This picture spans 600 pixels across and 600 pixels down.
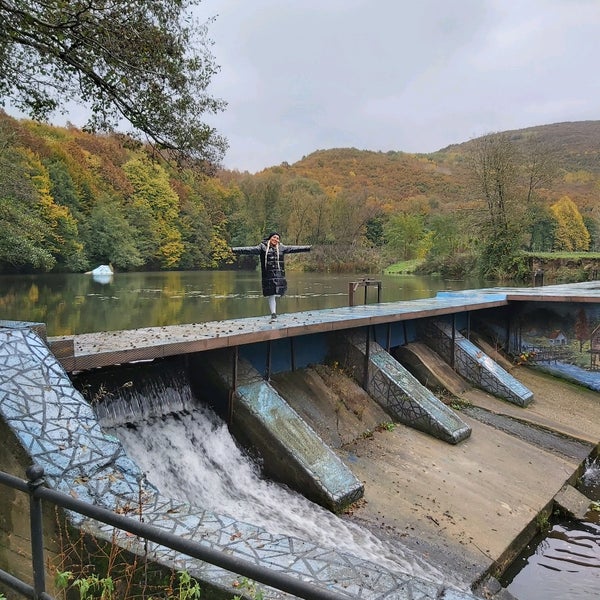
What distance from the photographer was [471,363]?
40.4ft

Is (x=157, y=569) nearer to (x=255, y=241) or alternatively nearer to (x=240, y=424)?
(x=240, y=424)

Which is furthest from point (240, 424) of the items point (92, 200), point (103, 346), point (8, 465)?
point (92, 200)

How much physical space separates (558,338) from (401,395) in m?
6.86

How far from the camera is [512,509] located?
7.16 metres

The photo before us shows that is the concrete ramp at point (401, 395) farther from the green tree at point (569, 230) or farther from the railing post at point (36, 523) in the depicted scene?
the green tree at point (569, 230)

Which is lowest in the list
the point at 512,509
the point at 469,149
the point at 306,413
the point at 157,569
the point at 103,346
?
the point at 512,509

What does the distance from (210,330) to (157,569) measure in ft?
16.7

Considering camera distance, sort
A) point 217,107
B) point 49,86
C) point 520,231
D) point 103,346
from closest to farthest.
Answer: point 103,346
point 49,86
point 217,107
point 520,231

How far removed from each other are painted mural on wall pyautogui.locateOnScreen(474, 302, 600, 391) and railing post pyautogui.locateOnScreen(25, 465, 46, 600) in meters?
13.8

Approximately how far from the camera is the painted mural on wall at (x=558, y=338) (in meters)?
13.6

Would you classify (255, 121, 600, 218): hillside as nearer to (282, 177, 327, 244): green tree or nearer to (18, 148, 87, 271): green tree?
(282, 177, 327, 244): green tree

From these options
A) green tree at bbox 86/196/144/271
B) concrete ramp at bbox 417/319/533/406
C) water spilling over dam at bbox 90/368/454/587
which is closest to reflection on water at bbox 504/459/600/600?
water spilling over dam at bbox 90/368/454/587

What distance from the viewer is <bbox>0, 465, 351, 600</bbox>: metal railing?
4.77 ft

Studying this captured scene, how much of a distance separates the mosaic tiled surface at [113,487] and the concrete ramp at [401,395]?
551 cm
